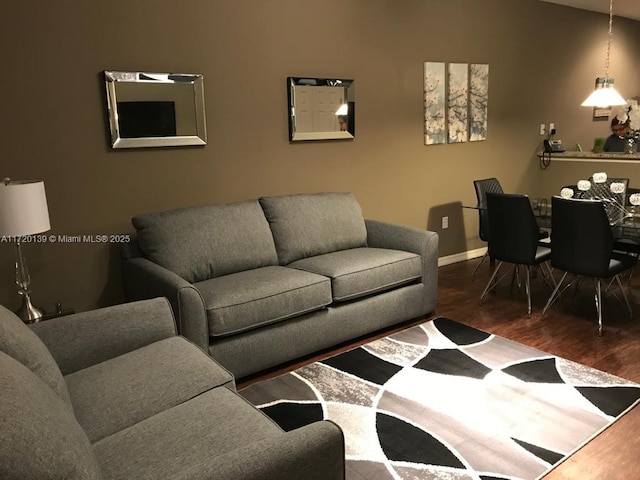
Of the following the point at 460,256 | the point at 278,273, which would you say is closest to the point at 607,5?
the point at 460,256

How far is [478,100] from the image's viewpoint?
5.19m

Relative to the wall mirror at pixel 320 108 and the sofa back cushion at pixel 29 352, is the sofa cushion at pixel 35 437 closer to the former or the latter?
the sofa back cushion at pixel 29 352

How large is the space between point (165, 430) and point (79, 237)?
2.04 meters

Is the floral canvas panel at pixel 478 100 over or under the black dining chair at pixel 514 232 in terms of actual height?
over

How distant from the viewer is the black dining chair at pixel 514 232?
3.64 metres

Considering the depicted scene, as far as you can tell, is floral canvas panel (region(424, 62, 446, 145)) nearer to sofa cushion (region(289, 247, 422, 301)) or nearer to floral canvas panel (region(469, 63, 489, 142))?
floral canvas panel (region(469, 63, 489, 142))

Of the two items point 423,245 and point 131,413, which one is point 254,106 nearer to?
point 423,245

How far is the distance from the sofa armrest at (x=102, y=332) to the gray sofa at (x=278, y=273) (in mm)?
307

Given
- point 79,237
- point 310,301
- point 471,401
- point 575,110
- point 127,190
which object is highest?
point 575,110

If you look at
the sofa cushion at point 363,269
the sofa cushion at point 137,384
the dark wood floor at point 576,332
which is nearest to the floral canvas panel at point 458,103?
the dark wood floor at point 576,332

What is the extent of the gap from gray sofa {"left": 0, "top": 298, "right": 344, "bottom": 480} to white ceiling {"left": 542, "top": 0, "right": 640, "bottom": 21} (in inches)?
219

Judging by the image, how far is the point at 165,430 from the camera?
1629 mm

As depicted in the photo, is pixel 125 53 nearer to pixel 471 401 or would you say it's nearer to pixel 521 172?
pixel 471 401

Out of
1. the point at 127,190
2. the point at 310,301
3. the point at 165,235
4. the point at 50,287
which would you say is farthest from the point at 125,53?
the point at 310,301
